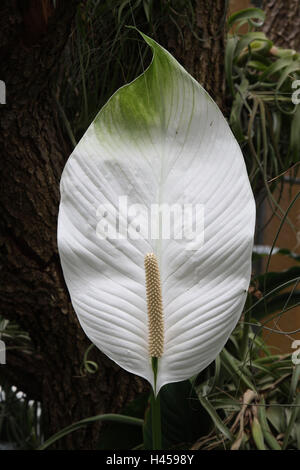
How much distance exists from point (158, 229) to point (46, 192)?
0.20m

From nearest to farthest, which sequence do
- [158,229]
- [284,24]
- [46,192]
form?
[158,229] < [46,192] < [284,24]

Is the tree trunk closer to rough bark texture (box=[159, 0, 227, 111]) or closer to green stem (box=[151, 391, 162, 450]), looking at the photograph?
rough bark texture (box=[159, 0, 227, 111])

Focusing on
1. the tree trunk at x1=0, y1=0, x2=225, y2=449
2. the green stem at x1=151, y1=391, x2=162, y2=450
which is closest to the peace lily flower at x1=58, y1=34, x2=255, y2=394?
the green stem at x1=151, y1=391, x2=162, y2=450

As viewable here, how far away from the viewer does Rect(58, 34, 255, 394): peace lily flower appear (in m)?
0.26

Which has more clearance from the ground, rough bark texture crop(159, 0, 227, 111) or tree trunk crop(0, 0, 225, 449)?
rough bark texture crop(159, 0, 227, 111)

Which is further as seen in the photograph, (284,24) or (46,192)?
(284,24)

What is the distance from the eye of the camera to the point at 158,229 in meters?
0.28

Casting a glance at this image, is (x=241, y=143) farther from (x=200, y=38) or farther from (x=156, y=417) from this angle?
(x=156, y=417)

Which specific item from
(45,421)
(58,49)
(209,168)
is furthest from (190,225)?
(45,421)

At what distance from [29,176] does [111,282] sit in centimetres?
20

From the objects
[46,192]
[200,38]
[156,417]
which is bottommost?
[156,417]

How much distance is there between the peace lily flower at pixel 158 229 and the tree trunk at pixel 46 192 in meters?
0.14

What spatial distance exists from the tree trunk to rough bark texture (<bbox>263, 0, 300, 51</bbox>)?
0.55 feet

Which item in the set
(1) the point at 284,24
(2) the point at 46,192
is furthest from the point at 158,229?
(1) the point at 284,24
